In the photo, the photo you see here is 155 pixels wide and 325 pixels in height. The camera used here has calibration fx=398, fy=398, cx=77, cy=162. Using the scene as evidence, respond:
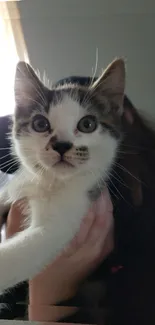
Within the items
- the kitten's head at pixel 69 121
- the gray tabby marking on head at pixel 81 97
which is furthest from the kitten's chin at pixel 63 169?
the gray tabby marking on head at pixel 81 97

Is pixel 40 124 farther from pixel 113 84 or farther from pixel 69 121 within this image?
pixel 113 84

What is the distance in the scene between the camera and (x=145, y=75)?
94cm

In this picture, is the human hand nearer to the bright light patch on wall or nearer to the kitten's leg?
the kitten's leg

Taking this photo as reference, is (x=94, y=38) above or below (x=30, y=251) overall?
above

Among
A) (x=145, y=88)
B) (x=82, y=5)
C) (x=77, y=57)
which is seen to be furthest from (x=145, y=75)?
(x=82, y=5)

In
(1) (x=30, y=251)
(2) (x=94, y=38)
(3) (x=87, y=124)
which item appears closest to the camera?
(1) (x=30, y=251)

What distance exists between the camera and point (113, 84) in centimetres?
82

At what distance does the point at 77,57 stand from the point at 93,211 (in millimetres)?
403

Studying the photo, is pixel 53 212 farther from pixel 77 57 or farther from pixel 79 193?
pixel 77 57

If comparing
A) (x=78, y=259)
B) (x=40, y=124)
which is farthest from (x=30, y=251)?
(x=40, y=124)

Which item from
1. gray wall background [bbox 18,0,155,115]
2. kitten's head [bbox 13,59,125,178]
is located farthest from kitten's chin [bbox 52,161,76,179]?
gray wall background [bbox 18,0,155,115]

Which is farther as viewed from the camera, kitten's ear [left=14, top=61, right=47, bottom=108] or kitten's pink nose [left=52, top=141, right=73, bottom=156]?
kitten's ear [left=14, top=61, right=47, bottom=108]

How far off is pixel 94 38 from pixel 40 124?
328 mm

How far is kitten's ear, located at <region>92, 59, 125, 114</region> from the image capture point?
0.81m
